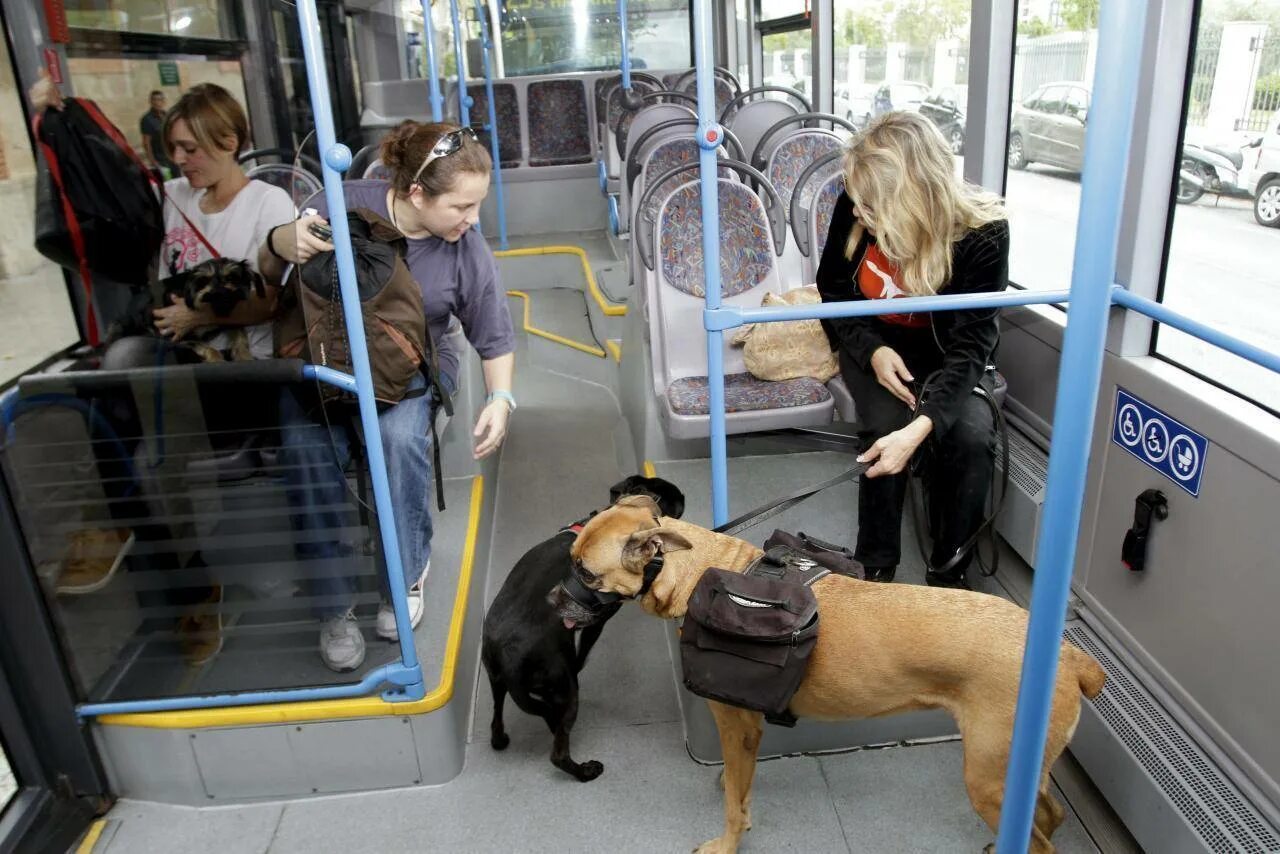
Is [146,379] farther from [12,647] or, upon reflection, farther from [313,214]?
[12,647]

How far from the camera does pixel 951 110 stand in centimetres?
432

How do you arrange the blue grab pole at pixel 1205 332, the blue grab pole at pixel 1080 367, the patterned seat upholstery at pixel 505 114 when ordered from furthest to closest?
the patterned seat upholstery at pixel 505 114, the blue grab pole at pixel 1205 332, the blue grab pole at pixel 1080 367

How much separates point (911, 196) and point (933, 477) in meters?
0.83

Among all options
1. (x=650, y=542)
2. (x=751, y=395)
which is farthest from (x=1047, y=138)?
(x=650, y=542)

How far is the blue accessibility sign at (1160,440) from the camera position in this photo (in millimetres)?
2316

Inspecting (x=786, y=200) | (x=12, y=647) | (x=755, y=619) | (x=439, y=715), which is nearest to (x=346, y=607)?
(x=439, y=715)

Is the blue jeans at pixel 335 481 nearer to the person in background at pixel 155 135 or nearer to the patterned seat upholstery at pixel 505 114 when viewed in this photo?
the person in background at pixel 155 135

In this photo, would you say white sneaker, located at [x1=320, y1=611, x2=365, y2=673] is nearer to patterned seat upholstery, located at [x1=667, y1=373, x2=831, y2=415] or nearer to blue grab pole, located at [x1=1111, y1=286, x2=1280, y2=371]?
patterned seat upholstery, located at [x1=667, y1=373, x2=831, y2=415]

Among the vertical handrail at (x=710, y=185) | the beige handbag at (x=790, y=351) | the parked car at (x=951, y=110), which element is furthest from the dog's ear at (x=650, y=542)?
the parked car at (x=951, y=110)

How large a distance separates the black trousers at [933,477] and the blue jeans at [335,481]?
1321mm

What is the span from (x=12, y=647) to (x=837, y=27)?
6.33m

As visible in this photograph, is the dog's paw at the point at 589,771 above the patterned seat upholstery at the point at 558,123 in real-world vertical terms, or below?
below

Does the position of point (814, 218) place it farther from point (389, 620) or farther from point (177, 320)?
point (177, 320)

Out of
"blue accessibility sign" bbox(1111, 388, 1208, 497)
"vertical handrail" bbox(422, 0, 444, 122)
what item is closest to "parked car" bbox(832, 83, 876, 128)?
"vertical handrail" bbox(422, 0, 444, 122)
